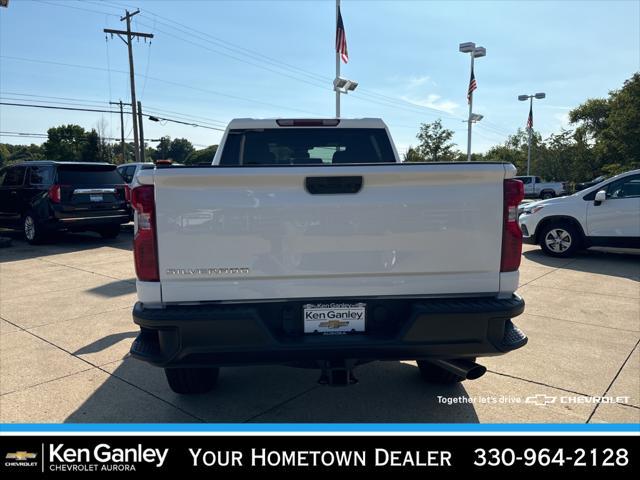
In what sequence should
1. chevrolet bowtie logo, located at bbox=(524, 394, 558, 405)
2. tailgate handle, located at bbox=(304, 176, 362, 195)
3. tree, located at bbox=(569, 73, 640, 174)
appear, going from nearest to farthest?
tailgate handle, located at bbox=(304, 176, 362, 195)
chevrolet bowtie logo, located at bbox=(524, 394, 558, 405)
tree, located at bbox=(569, 73, 640, 174)

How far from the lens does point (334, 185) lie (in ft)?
7.99

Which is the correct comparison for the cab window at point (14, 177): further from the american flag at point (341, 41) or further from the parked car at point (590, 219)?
the parked car at point (590, 219)

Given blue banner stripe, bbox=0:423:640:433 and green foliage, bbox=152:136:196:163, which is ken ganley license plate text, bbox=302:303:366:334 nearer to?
blue banner stripe, bbox=0:423:640:433

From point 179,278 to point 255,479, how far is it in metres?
1.09

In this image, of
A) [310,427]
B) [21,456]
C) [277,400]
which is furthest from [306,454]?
[21,456]

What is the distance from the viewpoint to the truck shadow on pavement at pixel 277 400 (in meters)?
3.01

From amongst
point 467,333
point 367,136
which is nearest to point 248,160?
point 367,136

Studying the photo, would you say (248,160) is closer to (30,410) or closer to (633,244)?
(30,410)

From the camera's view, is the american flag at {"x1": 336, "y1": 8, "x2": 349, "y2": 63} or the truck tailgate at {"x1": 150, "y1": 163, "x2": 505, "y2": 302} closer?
the truck tailgate at {"x1": 150, "y1": 163, "x2": 505, "y2": 302}

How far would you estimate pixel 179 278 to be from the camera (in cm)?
239

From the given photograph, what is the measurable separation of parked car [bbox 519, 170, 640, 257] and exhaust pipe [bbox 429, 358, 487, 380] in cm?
717

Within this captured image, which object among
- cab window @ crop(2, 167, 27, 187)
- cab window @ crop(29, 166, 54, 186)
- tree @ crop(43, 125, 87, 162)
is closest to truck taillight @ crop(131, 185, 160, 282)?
cab window @ crop(29, 166, 54, 186)

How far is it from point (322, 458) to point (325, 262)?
1.03 m

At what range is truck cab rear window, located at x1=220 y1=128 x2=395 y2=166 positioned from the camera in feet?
13.1
